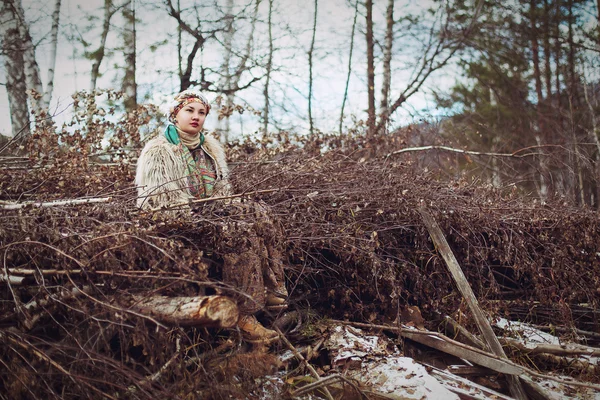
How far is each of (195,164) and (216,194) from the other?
2.52ft

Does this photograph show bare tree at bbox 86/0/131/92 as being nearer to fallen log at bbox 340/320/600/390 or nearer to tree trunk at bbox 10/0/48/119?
tree trunk at bbox 10/0/48/119

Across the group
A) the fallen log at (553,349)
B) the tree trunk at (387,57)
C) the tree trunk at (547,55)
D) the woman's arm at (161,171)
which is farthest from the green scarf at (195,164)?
the tree trunk at (547,55)

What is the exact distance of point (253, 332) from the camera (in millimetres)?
3521

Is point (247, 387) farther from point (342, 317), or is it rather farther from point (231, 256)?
point (342, 317)

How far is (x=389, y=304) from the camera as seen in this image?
4520 mm

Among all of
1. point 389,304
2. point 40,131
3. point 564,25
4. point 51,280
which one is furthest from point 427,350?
point 564,25

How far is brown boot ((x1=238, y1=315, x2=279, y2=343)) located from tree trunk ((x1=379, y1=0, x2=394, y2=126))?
7.61 metres

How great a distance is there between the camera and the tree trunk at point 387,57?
10.5 metres

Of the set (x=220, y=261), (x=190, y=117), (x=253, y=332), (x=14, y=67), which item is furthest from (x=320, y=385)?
(x=14, y=67)

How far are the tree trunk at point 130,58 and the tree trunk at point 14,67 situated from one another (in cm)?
210

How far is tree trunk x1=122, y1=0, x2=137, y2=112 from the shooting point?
10.5 meters

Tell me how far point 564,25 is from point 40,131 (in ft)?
49.3

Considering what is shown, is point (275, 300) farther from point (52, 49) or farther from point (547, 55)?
point (547, 55)

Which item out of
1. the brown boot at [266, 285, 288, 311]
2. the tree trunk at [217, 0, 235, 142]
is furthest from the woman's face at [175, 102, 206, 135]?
the tree trunk at [217, 0, 235, 142]
